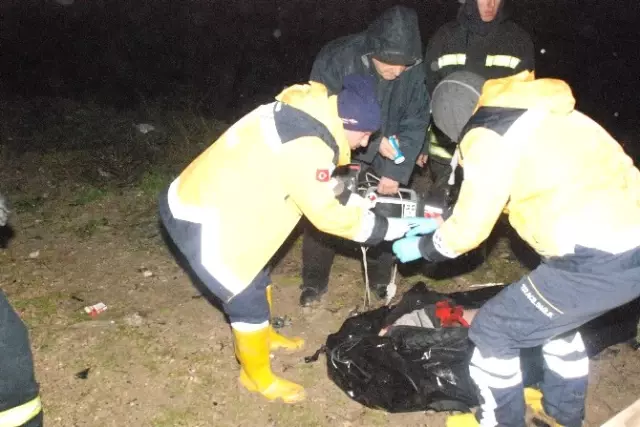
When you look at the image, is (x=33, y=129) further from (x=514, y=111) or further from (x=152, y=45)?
(x=514, y=111)

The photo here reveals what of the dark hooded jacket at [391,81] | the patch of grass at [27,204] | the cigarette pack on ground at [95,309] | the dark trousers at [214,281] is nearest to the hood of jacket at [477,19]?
the dark hooded jacket at [391,81]

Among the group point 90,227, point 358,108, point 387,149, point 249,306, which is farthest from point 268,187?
point 90,227

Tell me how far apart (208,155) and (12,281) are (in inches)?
92.9

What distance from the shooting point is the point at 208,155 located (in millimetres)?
2744

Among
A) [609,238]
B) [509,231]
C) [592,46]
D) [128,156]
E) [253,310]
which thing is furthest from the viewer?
[592,46]

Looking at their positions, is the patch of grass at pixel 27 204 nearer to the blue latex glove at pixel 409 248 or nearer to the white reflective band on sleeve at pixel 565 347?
the blue latex glove at pixel 409 248

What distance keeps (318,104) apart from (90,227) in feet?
10.3

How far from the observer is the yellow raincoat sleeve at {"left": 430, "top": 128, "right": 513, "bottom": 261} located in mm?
2281

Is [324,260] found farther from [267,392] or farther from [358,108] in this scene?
[358,108]

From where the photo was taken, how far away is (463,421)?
123 inches

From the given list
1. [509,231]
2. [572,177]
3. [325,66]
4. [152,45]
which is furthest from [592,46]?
[572,177]

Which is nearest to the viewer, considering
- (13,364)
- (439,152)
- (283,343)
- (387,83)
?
(13,364)

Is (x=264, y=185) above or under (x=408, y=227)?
above

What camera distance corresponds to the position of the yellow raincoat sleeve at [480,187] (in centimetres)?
228
